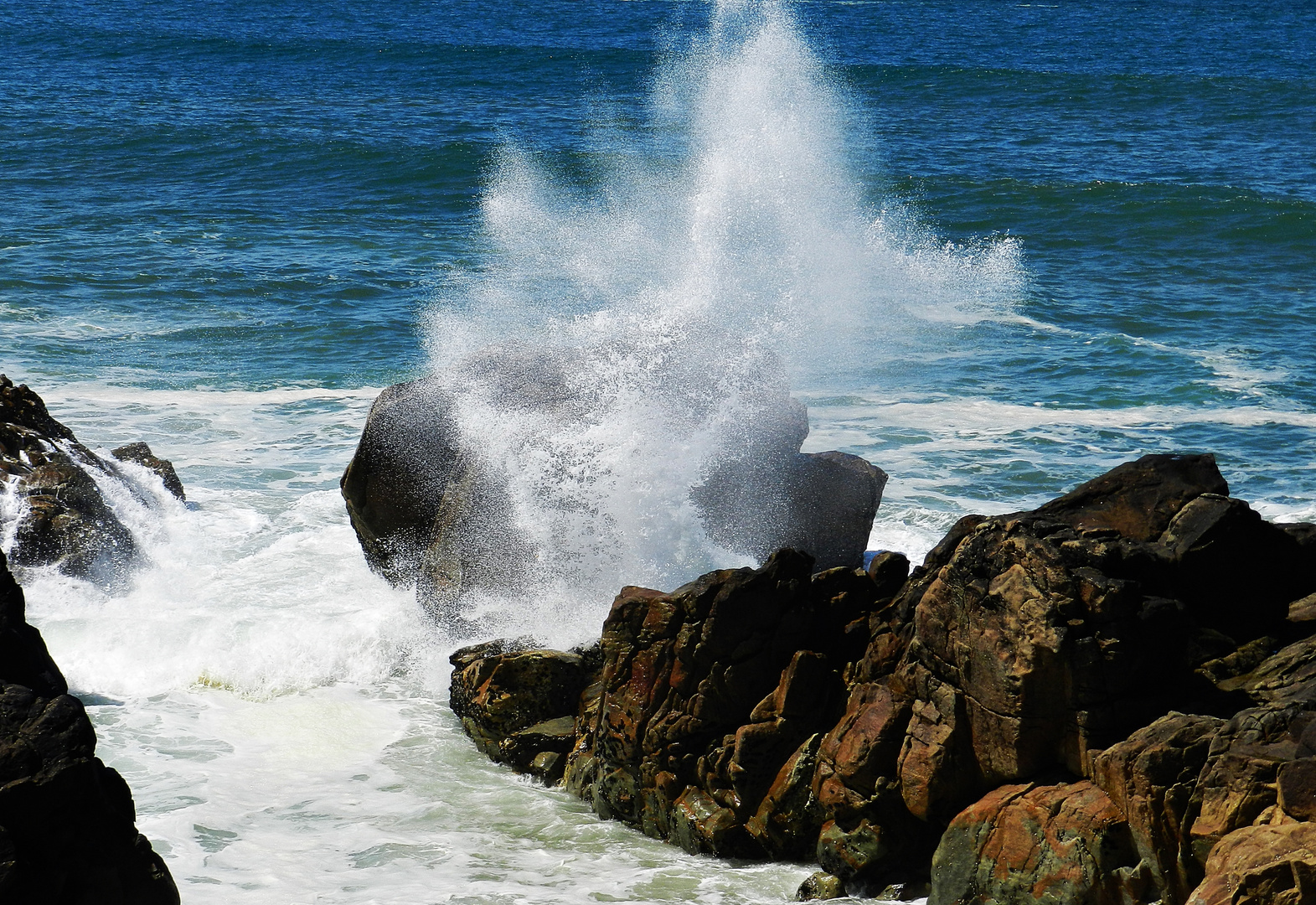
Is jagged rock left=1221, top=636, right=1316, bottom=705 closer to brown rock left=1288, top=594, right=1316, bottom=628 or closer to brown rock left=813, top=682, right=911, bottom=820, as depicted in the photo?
brown rock left=1288, top=594, right=1316, bottom=628

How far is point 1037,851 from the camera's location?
205 inches

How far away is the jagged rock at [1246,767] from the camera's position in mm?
4637

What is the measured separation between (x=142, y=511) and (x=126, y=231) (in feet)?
44.2

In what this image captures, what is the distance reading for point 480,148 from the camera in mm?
28234

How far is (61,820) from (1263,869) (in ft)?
12.0

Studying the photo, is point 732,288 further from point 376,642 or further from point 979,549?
point 979,549

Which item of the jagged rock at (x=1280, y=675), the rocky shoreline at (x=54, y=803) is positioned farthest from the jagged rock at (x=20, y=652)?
the jagged rock at (x=1280, y=675)

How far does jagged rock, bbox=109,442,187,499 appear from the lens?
37.0 feet

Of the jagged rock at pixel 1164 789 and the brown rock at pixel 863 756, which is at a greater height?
the jagged rock at pixel 1164 789

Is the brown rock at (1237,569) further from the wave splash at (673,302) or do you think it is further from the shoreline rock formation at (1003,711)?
the wave splash at (673,302)

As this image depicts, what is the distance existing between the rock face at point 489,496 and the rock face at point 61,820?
4.41 metres

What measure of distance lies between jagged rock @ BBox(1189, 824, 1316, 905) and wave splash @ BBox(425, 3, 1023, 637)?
437cm

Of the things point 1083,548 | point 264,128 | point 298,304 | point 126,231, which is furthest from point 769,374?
point 264,128

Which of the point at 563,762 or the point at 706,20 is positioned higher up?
the point at 706,20
